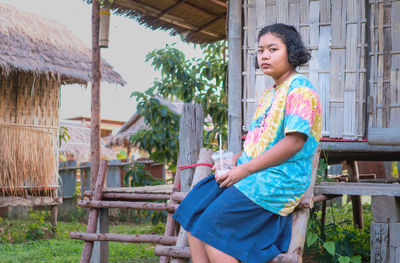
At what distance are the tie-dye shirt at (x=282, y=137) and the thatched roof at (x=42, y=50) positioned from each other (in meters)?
5.96

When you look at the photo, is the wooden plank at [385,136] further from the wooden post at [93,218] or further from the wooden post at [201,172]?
the wooden post at [93,218]

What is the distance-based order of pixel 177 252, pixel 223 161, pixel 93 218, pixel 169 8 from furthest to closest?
1. pixel 169 8
2. pixel 93 218
3. pixel 177 252
4. pixel 223 161

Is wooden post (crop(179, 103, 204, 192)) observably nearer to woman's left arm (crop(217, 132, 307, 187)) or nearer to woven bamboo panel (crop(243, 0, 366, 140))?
woven bamboo panel (crop(243, 0, 366, 140))

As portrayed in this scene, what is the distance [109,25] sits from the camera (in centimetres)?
625

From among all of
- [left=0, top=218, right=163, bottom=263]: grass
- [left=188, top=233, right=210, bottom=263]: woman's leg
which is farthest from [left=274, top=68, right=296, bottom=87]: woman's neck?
[left=0, top=218, right=163, bottom=263]: grass

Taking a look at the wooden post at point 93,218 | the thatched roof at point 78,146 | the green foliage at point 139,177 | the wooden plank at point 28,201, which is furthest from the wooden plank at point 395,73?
the thatched roof at point 78,146

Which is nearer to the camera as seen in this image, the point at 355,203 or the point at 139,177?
the point at 355,203

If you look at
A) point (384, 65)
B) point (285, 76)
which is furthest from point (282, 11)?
point (285, 76)

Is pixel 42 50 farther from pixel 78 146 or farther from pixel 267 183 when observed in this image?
pixel 78 146

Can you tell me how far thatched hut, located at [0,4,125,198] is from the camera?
7801mm

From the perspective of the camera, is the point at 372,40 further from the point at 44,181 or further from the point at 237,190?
the point at 44,181

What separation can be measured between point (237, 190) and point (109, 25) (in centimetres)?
448

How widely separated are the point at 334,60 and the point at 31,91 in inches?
222

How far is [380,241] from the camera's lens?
3549 mm
